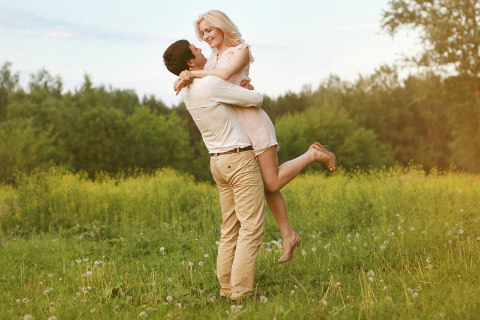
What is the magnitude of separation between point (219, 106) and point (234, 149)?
0.37 meters

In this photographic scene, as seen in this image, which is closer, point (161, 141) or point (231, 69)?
point (231, 69)

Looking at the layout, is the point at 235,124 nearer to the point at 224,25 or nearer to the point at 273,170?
the point at 273,170

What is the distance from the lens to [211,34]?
3912 millimetres

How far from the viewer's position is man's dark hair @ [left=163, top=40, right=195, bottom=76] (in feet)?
12.8

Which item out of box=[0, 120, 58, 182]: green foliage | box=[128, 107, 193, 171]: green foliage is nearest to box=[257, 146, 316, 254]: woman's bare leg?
box=[0, 120, 58, 182]: green foliage

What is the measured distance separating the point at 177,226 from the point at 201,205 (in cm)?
157

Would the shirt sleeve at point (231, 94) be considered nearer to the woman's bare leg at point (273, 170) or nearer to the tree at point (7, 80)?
the woman's bare leg at point (273, 170)

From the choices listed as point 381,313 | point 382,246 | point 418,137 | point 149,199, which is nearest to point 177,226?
point 149,199

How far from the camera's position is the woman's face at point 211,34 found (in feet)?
12.8

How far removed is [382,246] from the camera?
5.20 metres

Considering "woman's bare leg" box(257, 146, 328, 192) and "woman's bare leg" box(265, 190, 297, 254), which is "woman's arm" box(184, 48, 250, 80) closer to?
"woman's bare leg" box(257, 146, 328, 192)

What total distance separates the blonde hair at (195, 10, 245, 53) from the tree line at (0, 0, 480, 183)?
1190 centimetres

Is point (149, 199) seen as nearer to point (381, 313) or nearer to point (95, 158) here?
point (381, 313)

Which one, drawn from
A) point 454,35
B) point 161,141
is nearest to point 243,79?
point 454,35
